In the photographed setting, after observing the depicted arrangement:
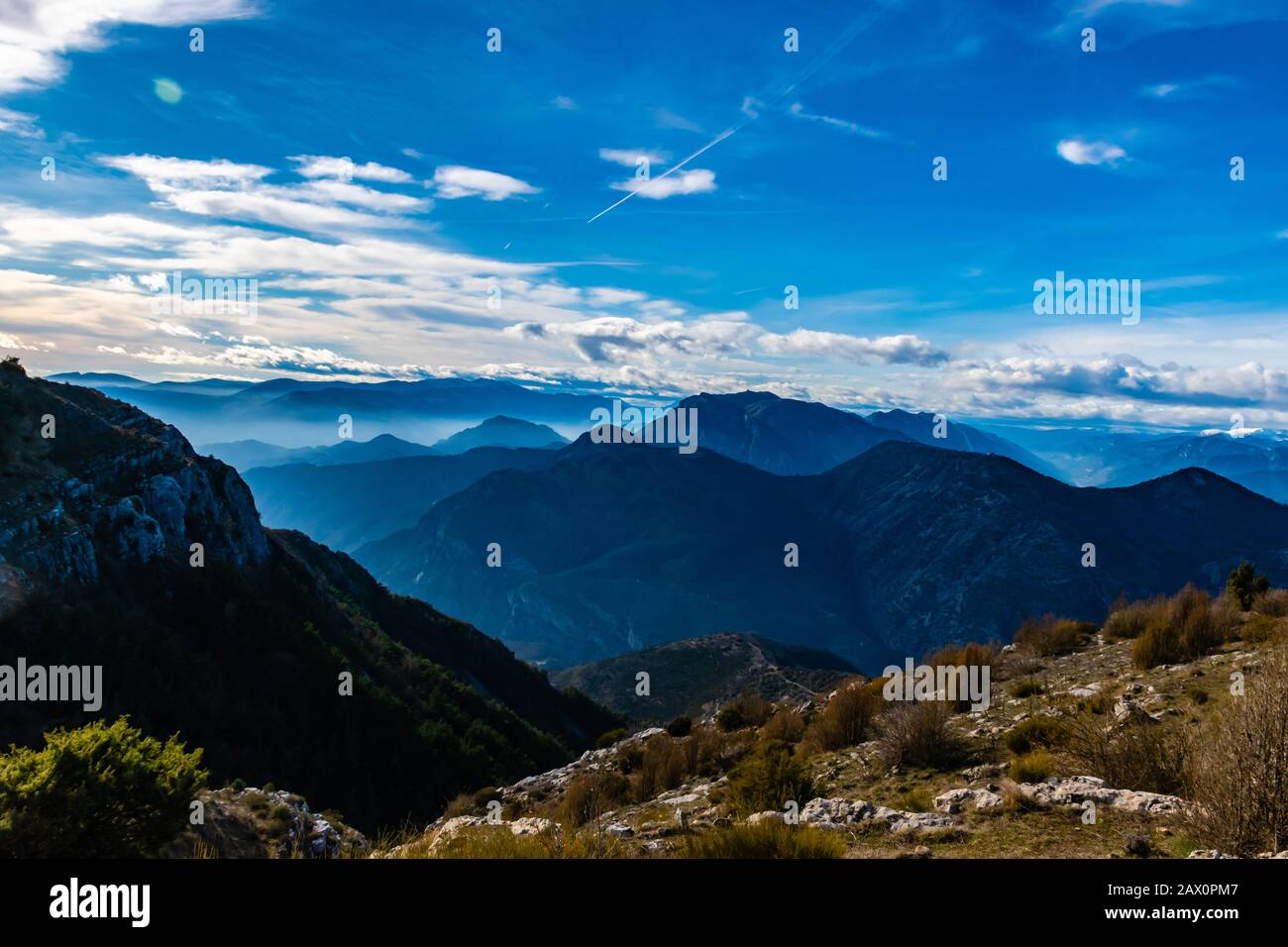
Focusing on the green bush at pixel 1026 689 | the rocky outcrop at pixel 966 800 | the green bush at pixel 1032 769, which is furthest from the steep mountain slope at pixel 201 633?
the green bush at pixel 1032 769

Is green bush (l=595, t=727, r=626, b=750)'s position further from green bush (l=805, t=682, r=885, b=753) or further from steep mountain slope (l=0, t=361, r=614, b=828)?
steep mountain slope (l=0, t=361, r=614, b=828)

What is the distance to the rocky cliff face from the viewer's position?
43.0m

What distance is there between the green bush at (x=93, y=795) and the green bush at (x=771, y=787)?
862 cm

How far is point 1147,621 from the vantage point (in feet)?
69.9

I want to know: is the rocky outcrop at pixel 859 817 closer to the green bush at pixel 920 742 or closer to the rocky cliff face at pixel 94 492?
the green bush at pixel 920 742

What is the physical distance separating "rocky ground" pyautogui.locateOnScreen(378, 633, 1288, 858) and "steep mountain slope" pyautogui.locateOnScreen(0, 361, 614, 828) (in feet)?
106

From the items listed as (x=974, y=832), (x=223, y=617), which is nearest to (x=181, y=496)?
(x=223, y=617)

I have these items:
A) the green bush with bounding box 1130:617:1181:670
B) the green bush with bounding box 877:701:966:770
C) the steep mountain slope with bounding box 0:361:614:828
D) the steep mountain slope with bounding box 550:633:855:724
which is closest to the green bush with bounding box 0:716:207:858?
the green bush with bounding box 877:701:966:770

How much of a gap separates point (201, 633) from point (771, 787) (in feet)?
183

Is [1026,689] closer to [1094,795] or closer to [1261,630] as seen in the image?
[1261,630]

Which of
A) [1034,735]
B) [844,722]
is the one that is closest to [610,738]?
[844,722]
